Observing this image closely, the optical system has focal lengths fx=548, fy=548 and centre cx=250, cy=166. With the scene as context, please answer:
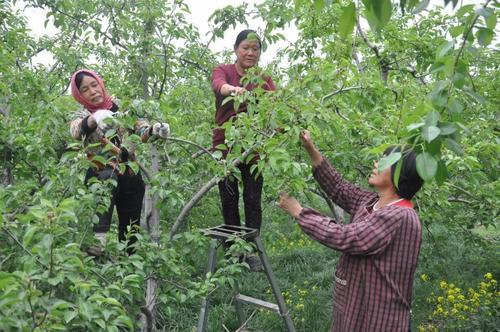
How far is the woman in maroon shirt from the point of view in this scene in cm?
338

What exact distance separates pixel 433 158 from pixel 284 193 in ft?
4.73

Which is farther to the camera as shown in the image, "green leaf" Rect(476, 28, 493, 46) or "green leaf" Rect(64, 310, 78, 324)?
"green leaf" Rect(64, 310, 78, 324)

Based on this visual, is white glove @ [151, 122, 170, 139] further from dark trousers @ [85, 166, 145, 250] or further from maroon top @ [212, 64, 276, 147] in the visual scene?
maroon top @ [212, 64, 276, 147]

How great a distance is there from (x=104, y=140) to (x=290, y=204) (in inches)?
36.6

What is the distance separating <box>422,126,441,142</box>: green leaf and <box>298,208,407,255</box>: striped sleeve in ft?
4.05

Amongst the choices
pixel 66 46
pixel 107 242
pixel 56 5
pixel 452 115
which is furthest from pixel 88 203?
pixel 66 46

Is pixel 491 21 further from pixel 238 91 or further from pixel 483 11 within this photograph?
pixel 238 91

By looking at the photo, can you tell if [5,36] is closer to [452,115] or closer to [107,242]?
[107,242]

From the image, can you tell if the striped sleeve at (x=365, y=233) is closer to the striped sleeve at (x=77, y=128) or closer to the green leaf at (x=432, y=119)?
the green leaf at (x=432, y=119)

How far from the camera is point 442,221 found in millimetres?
4176

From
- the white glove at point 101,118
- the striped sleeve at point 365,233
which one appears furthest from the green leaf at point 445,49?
the white glove at point 101,118

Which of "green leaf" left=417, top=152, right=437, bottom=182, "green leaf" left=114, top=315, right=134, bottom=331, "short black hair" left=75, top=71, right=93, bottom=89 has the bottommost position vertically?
"green leaf" left=114, top=315, right=134, bottom=331

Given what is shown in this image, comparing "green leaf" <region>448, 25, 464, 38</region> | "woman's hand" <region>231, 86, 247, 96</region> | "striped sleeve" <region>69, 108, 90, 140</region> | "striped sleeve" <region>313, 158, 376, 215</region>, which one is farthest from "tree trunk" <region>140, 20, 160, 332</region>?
"green leaf" <region>448, 25, 464, 38</region>

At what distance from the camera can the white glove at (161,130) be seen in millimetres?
2625
